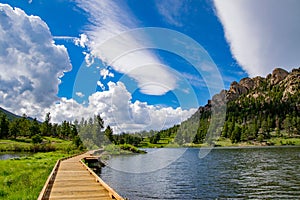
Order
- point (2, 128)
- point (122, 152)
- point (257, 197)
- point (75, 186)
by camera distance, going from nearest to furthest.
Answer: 1. point (75, 186)
2. point (257, 197)
3. point (122, 152)
4. point (2, 128)

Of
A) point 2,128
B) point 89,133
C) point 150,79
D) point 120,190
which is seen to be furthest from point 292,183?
point 2,128

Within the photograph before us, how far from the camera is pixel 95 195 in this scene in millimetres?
16125

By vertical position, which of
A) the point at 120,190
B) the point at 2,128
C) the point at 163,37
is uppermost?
the point at 163,37

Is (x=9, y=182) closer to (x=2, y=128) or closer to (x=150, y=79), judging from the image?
(x=150, y=79)

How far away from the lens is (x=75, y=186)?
19391 millimetres

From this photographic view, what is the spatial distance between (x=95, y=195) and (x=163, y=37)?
29.0 metres

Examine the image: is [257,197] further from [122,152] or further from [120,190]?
[122,152]

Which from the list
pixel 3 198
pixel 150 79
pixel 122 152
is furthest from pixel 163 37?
pixel 122 152

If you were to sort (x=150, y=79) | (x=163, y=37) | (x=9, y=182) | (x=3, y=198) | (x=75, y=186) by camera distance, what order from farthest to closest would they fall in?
(x=150, y=79), (x=163, y=37), (x=9, y=182), (x=75, y=186), (x=3, y=198)

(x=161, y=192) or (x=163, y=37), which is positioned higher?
(x=163, y=37)

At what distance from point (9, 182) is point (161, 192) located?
1473 centimetres

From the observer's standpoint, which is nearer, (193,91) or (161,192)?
(161,192)

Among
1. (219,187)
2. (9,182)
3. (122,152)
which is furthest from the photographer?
(122,152)

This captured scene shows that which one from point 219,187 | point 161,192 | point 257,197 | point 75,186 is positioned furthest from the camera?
point 219,187
